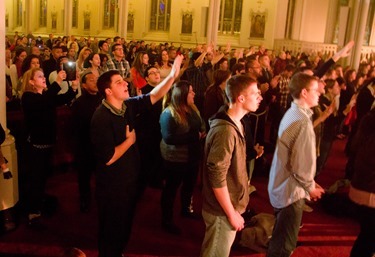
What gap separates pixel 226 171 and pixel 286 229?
943 mm

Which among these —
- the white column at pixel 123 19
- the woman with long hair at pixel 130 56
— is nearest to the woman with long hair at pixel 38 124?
the woman with long hair at pixel 130 56

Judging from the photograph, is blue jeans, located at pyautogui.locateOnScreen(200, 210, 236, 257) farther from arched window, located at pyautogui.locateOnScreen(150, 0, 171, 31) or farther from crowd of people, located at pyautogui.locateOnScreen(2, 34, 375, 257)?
arched window, located at pyautogui.locateOnScreen(150, 0, 171, 31)

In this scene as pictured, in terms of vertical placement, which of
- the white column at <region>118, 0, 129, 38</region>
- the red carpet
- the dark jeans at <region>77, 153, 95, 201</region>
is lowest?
the red carpet

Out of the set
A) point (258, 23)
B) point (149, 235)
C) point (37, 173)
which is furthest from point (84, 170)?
point (258, 23)

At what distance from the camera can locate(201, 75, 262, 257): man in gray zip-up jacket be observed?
283cm

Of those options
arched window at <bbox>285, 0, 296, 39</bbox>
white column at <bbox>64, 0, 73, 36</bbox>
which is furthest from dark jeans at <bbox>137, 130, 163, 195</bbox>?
arched window at <bbox>285, 0, 296, 39</bbox>

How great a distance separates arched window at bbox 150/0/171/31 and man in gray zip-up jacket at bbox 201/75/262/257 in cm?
2423

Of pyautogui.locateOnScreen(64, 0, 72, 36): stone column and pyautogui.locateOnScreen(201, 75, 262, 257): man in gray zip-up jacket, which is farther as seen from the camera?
pyautogui.locateOnScreen(64, 0, 72, 36): stone column

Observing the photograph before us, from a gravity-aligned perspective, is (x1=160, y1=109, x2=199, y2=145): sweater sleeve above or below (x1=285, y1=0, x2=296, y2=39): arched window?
below

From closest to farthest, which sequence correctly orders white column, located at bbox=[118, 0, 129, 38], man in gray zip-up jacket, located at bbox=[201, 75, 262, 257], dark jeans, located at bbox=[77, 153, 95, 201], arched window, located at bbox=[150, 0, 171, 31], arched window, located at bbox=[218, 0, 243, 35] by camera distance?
man in gray zip-up jacket, located at bbox=[201, 75, 262, 257] → dark jeans, located at bbox=[77, 153, 95, 201] → white column, located at bbox=[118, 0, 129, 38] → arched window, located at bbox=[218, 0, 243, 35] → arched window, located at bbox=[150, 0, 171, 31]

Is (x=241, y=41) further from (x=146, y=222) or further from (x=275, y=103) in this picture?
(x=146, y=222)

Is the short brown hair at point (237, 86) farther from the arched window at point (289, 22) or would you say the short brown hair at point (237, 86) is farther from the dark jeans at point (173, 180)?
the arched window at point (289, 22)

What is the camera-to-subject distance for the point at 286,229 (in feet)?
11.3

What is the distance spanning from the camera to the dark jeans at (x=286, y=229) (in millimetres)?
3400
